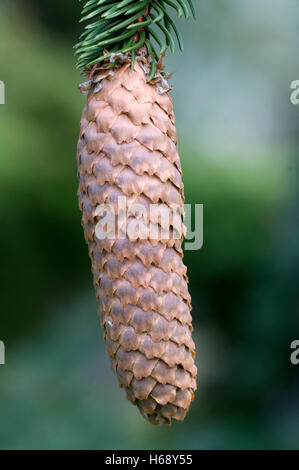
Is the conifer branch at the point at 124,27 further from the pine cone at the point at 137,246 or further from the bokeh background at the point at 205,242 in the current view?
the bokeh background at the point at 205,242

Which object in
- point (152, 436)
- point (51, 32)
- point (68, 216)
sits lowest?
point (152, 436)

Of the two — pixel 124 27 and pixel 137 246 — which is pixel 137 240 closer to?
pixel 137 246

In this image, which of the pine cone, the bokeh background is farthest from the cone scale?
the bokeh background

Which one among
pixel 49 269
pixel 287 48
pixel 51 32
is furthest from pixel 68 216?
pixel 287 48

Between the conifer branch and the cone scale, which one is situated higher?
the conifer branch

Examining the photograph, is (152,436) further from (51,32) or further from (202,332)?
(51,32)

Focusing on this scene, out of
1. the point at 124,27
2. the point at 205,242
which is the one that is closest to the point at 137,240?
the point at 124,27

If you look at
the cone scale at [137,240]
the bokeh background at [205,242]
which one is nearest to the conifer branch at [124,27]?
the cone scale at [137,240]

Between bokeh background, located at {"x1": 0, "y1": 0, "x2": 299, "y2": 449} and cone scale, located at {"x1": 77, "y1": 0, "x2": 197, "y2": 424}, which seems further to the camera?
bokeh background, located at {"x1": 0, "y1": 0, "x2": 299, "y2": 449}

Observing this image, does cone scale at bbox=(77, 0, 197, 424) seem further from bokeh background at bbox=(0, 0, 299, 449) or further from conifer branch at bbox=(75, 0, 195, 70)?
bokeh background at bbox=(0, 0, 299, 449)
